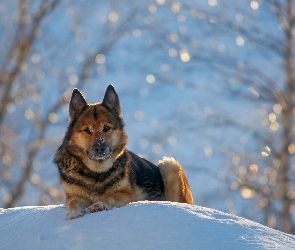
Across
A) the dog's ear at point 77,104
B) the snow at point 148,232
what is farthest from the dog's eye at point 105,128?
the snow at point 148,232

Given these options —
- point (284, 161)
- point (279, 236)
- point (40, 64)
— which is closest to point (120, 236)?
point (279, 236)

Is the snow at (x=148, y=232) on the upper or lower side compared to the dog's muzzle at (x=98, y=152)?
lower

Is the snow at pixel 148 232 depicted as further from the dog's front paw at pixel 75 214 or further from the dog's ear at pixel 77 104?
the dog's ear at pixel 77 104

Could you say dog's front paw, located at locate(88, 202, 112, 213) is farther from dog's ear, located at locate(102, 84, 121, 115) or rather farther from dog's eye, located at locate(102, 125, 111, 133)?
dog's ear, located at locate(102, 84, 121, 115)

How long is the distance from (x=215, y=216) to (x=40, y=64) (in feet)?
52.8

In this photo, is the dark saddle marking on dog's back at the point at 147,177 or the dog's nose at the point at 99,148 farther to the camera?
the dark saddle marking on dog's back at the point at 147,177

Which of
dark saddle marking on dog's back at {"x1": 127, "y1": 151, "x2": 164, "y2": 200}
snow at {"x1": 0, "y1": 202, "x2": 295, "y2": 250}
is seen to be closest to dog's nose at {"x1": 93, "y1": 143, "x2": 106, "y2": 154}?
dark saddle marking on dog's back at {"x1": 127, "y1": 151, "x2": 164, "y2": 200}

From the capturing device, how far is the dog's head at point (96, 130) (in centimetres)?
627

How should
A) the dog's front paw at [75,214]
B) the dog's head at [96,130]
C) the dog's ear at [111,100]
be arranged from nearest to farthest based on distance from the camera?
the dog's front paw at [75,214], the dog's head at [96,130], the dog's ear at [111,100]

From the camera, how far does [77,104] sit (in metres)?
6.68

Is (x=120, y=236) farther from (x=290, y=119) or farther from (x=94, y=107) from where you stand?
(x=290, y=119)

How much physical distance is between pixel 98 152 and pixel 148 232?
1.60 meters

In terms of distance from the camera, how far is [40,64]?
20562 mm

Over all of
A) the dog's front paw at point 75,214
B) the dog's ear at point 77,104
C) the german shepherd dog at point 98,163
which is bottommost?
the dog's front paw at point 75,214
